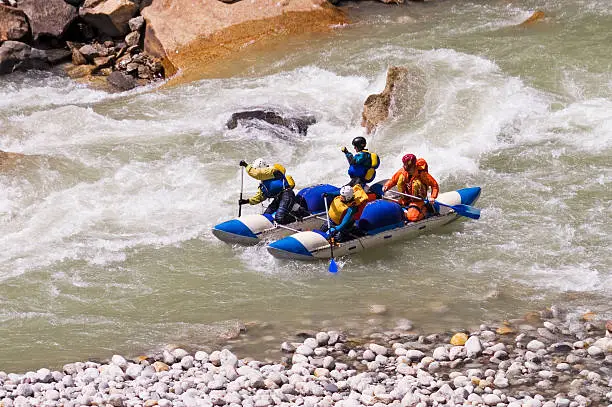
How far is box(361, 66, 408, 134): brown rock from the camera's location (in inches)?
585

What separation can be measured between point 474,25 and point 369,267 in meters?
10.4

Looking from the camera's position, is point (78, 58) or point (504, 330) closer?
point (504, 330)

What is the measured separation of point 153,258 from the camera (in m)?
11.0

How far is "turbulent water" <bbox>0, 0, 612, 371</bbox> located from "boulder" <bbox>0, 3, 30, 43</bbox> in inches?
42.9

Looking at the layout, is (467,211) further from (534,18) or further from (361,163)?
(534,18)

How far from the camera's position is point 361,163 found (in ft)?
37.9

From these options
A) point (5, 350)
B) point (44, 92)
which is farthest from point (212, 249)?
point (44, 92)

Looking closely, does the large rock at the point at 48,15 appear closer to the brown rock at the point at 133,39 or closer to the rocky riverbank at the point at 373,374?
the brown rock at the point at 133,39

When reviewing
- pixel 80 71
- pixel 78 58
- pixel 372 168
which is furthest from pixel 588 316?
pixel 78 58

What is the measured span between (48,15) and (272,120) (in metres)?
7.22

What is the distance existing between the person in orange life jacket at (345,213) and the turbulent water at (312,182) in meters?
0.34

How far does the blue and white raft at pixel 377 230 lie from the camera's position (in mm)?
10484

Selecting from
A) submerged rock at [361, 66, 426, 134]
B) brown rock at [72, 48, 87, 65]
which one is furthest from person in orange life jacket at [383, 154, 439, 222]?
brown rock at [72, 48, 87, 65]

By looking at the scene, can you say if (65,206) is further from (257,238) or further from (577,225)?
(577,225)
